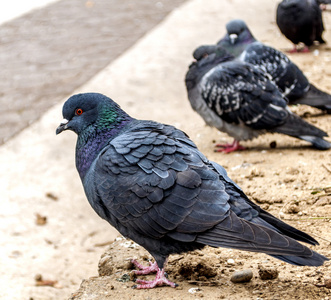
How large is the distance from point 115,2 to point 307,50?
6.29 m

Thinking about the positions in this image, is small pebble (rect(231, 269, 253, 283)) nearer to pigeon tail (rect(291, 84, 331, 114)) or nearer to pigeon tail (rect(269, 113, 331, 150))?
pigeon tail (rect(269, 113, 331, 150))

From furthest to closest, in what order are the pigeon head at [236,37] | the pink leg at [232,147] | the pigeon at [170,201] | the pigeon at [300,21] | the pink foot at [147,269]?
the pigeon at [300,21] → the pigeon head at [236,37] → the pink leg at [232,147] → the pink foot at [147,269] → the pigeon at [170,201]

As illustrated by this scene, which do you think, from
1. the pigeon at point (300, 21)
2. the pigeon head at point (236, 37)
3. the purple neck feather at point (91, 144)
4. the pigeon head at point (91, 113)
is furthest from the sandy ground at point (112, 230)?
the pigeon head at point (236, 37)

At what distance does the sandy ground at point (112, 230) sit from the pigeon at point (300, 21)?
0.33 metres

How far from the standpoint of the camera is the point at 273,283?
339 cm

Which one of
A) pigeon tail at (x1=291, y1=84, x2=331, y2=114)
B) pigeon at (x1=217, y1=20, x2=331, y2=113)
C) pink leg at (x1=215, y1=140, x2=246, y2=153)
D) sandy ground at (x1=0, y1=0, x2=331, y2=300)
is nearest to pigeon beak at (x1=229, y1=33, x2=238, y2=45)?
pigeon at (x1=217, y1=20, x2=331, y2=113)

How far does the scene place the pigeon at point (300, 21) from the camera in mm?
9750

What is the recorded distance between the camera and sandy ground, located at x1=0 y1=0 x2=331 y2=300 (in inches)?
140

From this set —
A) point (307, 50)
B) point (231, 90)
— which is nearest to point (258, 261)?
point (231, 90)

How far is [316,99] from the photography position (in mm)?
6656

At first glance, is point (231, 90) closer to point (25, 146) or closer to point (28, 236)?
point (28, 236)

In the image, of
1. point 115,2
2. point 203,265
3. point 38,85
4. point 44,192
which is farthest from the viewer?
point 115,2

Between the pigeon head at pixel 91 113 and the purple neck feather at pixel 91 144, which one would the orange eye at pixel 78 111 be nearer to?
the pigeon head at pixel 91 113

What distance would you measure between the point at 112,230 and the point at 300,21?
544cm
